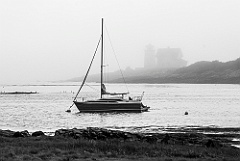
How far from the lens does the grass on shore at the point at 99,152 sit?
16.5 metres

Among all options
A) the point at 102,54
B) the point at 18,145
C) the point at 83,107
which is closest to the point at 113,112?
the point at 83,107

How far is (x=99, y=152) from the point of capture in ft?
59.2

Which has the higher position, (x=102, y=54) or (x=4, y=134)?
(x=102, y=54)

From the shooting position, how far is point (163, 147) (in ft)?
64.5

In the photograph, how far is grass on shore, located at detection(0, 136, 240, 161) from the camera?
54.2ft

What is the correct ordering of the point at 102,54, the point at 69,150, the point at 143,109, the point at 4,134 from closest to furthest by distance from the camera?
the point at 69,150 → the point at 4,134 → the point at 102,54 → the point at 143,109

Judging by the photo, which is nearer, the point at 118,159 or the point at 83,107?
the point at 118,159

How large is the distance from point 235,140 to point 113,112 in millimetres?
35674

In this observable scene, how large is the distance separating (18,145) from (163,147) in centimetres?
757

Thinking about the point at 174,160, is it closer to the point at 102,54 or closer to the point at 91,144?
the point at 91,144

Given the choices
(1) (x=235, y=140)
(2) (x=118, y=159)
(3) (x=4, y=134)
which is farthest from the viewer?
(1) (x=235, y=140)

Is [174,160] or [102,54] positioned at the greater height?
[102,54]

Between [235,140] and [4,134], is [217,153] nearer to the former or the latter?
[235,140]

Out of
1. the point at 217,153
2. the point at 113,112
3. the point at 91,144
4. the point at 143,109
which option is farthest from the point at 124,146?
the point at 143,109
